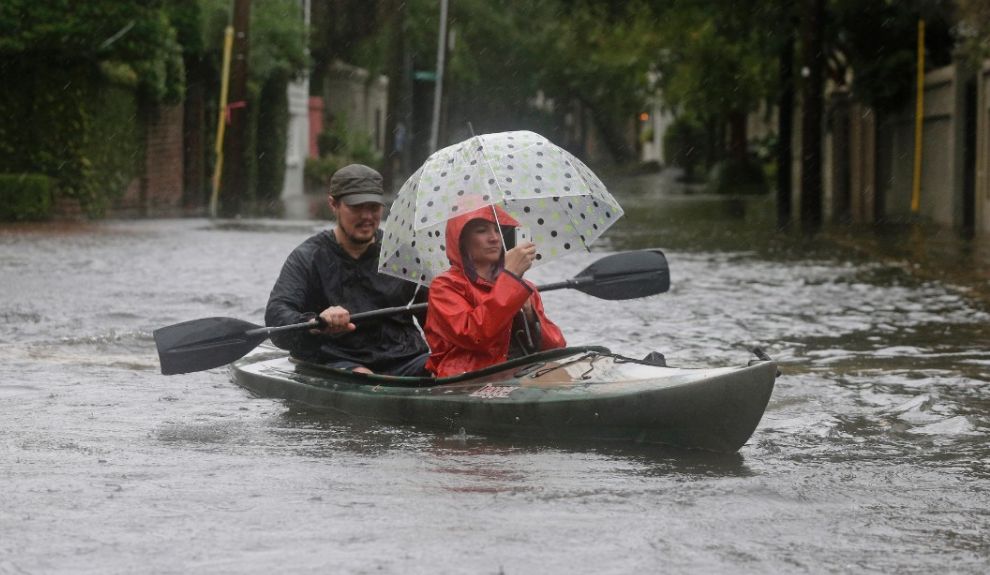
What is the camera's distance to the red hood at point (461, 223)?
25.8 feet

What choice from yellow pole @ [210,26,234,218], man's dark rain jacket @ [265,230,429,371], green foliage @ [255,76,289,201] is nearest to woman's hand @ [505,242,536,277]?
man's dark rain jacket @ [265,230,429,371]

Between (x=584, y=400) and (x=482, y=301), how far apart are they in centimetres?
67

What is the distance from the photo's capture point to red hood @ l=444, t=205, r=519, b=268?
309 inches

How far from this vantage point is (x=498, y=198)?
780 centimetres

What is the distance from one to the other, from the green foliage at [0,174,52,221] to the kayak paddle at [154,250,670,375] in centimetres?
2198

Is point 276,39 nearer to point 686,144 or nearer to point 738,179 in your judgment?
point 738,179

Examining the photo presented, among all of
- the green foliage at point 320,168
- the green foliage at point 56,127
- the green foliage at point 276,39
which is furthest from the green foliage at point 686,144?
the green foliage at point 56,127

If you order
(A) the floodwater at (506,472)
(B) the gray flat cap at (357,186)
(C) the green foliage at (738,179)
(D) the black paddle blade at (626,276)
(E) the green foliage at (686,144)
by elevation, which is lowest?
(A) the floodwater at (506,472)

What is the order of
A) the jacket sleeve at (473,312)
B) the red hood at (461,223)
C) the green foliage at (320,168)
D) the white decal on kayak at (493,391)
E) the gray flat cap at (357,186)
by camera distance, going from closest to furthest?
1. the jacket sleeve at (473,312)
2. the white decal on kayak at (493,391)
3. the red hood at (461,223)
4. the gray flat cap at (357,186)
5. the green foliage at (320,168)

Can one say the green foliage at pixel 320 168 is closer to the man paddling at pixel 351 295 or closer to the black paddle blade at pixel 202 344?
the man paddling at pixel 351 295

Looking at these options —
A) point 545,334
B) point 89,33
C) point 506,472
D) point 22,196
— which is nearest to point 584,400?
point 506,472

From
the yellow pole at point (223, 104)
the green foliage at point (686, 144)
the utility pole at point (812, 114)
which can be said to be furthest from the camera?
the green foliage at point (686, 144)

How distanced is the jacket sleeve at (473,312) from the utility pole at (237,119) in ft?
85.1

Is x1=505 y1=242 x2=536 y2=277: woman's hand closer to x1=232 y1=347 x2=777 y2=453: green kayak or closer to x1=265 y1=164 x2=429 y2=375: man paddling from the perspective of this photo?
x1=232 y1=347 x2=777 y2=453: green kayak
